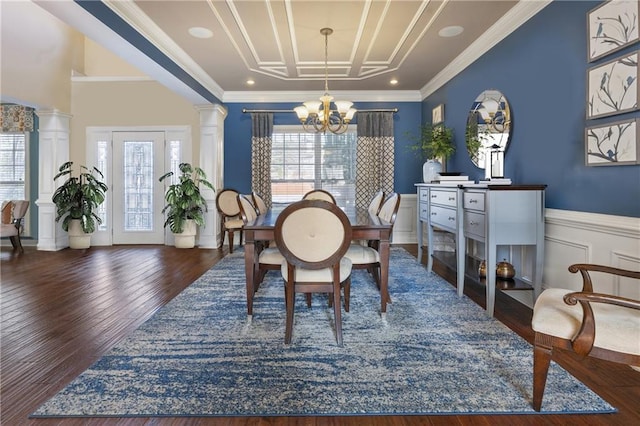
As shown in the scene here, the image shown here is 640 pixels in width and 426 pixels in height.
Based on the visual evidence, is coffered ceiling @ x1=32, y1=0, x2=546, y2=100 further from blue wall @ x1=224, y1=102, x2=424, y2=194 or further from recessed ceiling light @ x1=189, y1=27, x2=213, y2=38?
blue wall @ x1=224, y1=102, x2=424, y2=194

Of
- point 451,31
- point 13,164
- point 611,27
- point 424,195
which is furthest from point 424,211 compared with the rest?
point 13,164

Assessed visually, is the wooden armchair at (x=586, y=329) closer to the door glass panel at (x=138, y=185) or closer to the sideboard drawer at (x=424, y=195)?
the sideboard drawer at (x=424, y=195)

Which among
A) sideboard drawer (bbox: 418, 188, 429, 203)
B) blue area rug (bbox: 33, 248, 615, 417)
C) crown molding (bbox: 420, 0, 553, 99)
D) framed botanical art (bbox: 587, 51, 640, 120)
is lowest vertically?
blue area rug (bbox: 33, 248, 615, 417)

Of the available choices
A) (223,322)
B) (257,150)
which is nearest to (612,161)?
(223,322)

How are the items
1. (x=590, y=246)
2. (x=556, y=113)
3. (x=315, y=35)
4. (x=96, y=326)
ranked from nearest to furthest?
(x=590, y=246) → (x=96, y=326) → (x=556, y=113) → (x=315, y=35)

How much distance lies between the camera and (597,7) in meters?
2.29

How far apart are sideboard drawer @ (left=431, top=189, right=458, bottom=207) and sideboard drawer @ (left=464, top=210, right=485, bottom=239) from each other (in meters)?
0.24

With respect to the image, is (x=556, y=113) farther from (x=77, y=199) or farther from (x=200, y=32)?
(x=77, y=199)

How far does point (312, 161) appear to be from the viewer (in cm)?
627

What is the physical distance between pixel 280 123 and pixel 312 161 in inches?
34.6

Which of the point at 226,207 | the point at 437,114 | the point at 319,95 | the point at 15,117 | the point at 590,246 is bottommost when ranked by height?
the point at 590,246

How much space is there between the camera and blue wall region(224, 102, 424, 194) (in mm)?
6223

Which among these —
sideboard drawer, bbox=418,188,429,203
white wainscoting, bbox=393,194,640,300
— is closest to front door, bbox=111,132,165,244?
sideboard drawer, bbox=418,188,429,203

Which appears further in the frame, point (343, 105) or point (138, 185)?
point (138, 185)
